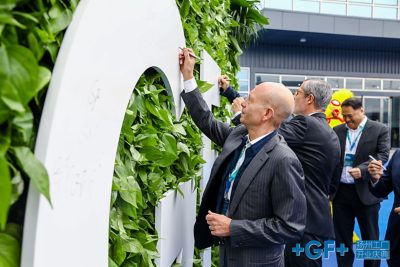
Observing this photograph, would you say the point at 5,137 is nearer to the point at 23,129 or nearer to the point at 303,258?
the point at 23,129

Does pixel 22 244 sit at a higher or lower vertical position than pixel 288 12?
lower

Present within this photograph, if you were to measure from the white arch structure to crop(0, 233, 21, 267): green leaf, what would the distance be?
21mm

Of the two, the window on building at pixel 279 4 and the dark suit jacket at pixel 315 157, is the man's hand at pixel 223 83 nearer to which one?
the dark suit jacket at pixel 315 157

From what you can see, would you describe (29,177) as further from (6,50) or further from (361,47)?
(361,47)

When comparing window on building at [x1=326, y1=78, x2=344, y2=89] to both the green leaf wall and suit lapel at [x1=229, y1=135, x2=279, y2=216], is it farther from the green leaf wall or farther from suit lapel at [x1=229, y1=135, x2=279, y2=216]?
suit lapel at [x1=229, y1=135, x2=279, y2=216]

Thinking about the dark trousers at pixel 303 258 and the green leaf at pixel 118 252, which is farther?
the dark trousers at pixel 303 258

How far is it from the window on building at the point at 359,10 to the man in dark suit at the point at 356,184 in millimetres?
13422

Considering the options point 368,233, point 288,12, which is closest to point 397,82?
point 288,12

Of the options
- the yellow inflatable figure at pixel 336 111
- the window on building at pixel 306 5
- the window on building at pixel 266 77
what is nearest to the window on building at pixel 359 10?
Answer: the window on building at pixel 306 5

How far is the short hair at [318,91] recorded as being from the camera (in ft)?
10.5

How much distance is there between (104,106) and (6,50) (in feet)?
1.01

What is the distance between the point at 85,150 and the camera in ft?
2.83

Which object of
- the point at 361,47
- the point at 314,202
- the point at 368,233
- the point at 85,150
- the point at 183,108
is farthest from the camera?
the point at 361,47

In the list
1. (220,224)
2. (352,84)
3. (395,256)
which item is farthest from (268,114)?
(352,84)
